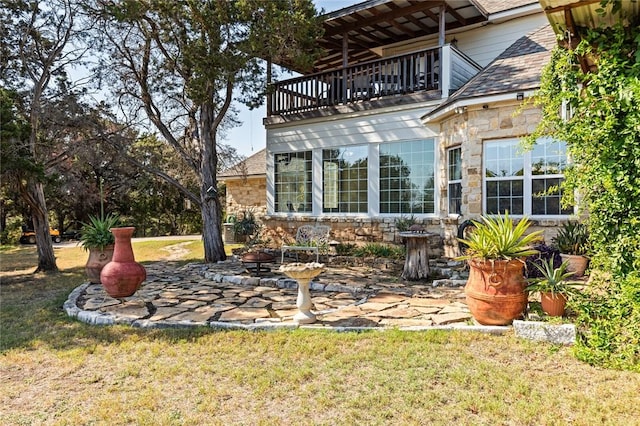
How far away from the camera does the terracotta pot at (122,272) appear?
19.5 ft

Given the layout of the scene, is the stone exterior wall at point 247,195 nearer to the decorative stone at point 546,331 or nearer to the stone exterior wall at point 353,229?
the stone exterior wall at point 353,229

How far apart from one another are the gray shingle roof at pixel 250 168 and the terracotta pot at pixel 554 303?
11920 millimetres

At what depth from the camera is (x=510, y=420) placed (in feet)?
9.30

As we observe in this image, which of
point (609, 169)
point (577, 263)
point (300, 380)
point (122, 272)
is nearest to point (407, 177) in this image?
point (577, 263)

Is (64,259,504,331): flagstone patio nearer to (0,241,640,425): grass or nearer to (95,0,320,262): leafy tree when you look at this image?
(0,241,640,425): grass

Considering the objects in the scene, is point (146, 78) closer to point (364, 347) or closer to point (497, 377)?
point (364, 347)

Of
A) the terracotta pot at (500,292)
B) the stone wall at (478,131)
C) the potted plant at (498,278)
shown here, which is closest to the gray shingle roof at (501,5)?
the stone wall at (478,131)

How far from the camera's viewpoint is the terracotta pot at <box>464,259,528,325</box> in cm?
445

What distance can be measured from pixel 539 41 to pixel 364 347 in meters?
8.56

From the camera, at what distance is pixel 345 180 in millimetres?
10891

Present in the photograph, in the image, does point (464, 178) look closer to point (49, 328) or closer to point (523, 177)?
point (523, 177)

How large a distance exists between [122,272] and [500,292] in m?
5.20

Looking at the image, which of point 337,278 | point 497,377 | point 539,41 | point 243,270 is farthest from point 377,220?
point 497,377

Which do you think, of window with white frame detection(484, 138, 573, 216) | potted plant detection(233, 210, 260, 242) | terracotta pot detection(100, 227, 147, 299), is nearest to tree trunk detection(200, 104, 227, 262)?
potted plant detection(233, 210, 260, 242)
